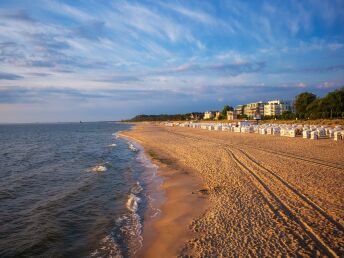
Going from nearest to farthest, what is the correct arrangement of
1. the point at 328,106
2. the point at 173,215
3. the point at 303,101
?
the point at 173,215, the point at 328,106, the point at 303,101

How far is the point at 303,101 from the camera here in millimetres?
72188

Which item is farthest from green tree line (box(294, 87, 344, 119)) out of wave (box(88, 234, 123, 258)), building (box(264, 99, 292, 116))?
building (box(264, 99, 292, 116))

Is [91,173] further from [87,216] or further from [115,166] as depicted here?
A: [87,216]

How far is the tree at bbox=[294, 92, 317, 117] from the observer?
71.4m

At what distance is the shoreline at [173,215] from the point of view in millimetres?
6309

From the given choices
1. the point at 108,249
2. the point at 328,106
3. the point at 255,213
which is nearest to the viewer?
the point at 108,249

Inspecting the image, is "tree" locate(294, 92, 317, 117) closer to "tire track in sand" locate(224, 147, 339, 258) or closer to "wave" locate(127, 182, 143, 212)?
"tire track in sand" locate(224, 147, 339, 258)

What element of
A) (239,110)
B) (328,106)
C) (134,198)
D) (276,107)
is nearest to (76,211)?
(134,198)

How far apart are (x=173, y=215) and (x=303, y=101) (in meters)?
72.5

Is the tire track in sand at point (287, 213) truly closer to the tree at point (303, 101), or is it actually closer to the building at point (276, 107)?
the tree at point (303, 101)

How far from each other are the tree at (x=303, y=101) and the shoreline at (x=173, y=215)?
218 feet

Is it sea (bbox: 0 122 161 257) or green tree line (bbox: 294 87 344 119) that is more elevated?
green tree line (bbox: 294 87 344 119)

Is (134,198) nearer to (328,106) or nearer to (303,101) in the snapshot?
(328,106)

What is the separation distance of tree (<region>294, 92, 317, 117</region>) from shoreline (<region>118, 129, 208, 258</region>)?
6632 centimetres
